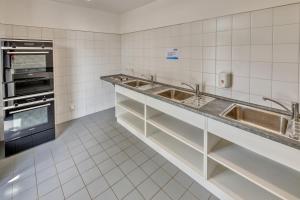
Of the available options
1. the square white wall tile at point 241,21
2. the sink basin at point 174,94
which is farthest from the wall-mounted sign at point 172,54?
the square white wall tile at point 241,21

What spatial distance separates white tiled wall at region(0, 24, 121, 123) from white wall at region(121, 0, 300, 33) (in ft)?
2.18

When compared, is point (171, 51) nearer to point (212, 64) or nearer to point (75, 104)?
point (212, 64)

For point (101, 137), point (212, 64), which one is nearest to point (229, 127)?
point (212, 64)

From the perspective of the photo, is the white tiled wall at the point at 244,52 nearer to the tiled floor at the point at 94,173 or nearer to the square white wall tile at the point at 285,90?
the square white wall tile at the point at 285,90

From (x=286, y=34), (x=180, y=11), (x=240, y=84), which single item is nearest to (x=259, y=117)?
(x=240, y=84)

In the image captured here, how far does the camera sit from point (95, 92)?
381 centimetres

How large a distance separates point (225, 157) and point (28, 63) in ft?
8.81

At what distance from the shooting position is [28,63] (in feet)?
7.55

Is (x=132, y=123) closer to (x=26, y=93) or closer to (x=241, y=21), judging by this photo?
(x=26, y=93)

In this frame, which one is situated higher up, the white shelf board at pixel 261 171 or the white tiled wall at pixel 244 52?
the white tiled wall at pixel 244 52

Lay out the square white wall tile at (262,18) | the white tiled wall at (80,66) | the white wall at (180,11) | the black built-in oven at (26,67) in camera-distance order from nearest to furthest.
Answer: the square white wall tile at (262,18) → the white wall at (180,11) → the black built-in oven at (26,67) → the white tiled wall at (80,66)

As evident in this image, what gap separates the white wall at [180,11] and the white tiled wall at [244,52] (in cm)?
7

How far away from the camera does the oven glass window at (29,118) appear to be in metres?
2.29

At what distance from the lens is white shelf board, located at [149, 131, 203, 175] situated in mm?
1920
